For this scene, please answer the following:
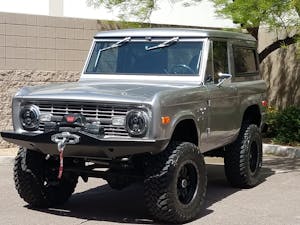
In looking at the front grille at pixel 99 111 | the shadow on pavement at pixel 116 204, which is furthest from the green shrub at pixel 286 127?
the front grille at pixel 99 111

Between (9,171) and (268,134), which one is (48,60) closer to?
(9,171)

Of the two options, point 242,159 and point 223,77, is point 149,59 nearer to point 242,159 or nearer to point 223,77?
point 223,77

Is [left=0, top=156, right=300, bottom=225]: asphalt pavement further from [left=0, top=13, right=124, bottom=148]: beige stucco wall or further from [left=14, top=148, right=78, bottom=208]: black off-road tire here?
[left=0, top=13, right=124, bottom=148]: beige stucco wall

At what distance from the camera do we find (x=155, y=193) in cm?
643

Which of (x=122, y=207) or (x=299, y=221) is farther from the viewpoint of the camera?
(x=122, y=207)

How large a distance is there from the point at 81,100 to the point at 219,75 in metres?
2.04

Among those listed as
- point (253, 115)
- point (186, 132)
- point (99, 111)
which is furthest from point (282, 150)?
point (99, 111)

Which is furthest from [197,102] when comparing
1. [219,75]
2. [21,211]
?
[21,211]

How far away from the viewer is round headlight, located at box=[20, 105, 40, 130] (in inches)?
268

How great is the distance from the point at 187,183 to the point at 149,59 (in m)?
1.75

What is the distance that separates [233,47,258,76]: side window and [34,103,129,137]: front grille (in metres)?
2.73

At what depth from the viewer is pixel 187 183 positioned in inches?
273

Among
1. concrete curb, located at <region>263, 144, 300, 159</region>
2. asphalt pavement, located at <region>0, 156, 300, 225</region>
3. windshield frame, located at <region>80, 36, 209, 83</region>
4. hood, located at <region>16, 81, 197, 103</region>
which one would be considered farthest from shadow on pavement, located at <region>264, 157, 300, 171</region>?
hood, located at <region>16, 81, 197, 103</region>

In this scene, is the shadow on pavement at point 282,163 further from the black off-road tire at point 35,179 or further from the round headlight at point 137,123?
the round headlight at point 137,123
